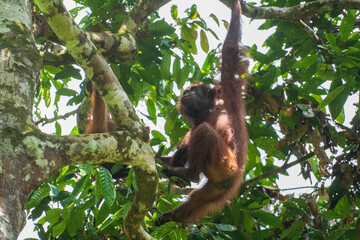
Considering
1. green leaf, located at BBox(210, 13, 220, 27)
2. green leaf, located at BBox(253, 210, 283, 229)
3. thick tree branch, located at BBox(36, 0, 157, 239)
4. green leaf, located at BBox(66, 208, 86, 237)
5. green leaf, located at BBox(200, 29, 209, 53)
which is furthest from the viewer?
green leaf, located at BBox(200, 29, 209, 53)

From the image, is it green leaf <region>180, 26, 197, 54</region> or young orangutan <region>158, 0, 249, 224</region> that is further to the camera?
green leaf <region>180, 26, 197, 54</region>

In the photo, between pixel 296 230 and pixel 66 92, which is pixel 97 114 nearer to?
pixel 66 92

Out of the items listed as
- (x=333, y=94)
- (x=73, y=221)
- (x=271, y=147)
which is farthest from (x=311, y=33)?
(x=73, y=221)

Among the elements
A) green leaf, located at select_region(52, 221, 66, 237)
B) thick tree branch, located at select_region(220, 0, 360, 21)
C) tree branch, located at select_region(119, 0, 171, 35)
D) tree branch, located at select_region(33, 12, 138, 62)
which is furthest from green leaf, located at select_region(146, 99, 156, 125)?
green leaf, located at select_region(52, 221, 66, 237)

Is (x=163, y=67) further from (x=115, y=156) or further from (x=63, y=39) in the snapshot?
(x=115, y=156)

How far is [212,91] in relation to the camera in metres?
6.34

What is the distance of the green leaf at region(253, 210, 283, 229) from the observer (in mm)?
4707

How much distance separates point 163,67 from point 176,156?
57.9 inches

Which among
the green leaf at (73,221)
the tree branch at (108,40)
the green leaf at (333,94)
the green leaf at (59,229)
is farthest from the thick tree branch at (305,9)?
the green leaf at (59,229)

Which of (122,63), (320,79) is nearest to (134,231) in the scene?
(122,63)

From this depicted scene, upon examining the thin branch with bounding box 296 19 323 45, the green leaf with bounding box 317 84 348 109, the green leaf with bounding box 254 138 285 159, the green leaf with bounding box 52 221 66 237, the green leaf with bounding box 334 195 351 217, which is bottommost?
the green leaf with bounding box 52 221 66 237

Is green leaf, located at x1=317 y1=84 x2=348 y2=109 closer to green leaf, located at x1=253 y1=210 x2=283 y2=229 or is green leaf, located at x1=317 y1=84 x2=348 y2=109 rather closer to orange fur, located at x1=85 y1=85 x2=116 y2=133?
green leaf, located at x1=253 y1=210 x2=283 y2=229

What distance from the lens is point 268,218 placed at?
474 cm

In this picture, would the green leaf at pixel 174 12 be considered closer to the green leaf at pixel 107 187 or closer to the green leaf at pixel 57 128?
the green leaf at pixel 57 128
